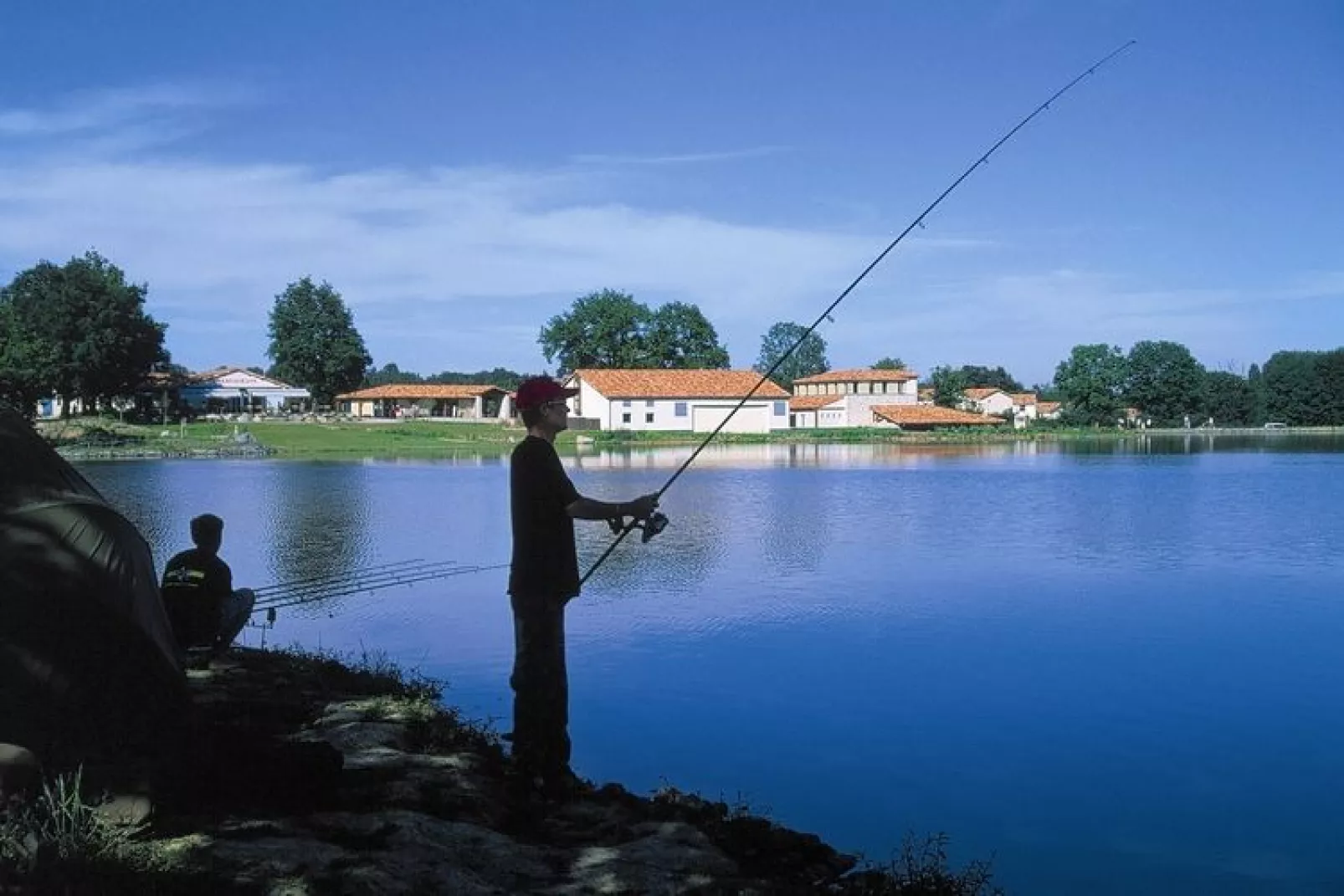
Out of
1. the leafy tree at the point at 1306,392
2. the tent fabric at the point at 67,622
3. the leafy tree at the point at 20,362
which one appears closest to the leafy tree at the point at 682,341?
the leafy tree at the point at 20,362

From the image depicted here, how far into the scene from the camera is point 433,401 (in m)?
108

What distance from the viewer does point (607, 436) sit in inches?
2997

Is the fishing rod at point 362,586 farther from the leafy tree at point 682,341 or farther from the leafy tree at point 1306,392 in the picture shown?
the leafy tree at point 1306,392

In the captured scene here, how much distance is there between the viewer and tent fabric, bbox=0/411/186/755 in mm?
5008

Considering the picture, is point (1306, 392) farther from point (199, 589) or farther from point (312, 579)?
point (199, 589)

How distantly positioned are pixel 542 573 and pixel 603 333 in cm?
9577

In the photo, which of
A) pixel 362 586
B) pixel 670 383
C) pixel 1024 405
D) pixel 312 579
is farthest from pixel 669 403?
pixel 1024 405

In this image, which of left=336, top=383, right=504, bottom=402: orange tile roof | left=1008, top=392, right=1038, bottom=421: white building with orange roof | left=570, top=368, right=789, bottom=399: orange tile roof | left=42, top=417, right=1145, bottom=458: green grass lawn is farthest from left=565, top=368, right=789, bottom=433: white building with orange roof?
left=1008, top=392, right=1038, bottom=421: white building with orange roof

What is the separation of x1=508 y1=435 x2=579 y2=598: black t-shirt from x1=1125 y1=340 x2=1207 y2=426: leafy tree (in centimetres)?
11675

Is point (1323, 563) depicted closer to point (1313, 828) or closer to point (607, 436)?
point (1313, 828)

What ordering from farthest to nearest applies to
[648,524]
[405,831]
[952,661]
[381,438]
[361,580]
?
1. [381,438]
2. [361,580]
3. [952,661]
4. [648,524]
5. [405,831]

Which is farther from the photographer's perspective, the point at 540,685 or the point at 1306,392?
the point at 1306,392

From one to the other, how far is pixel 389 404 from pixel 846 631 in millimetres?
99356

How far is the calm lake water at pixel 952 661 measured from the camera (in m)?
7.68
